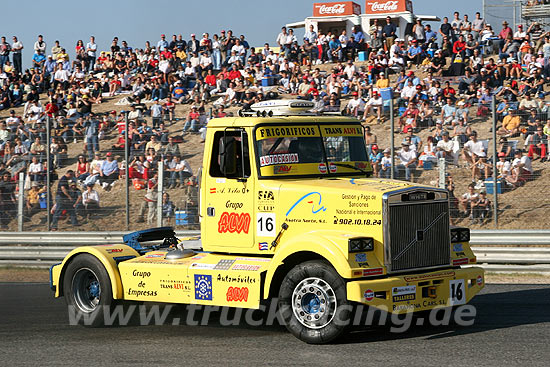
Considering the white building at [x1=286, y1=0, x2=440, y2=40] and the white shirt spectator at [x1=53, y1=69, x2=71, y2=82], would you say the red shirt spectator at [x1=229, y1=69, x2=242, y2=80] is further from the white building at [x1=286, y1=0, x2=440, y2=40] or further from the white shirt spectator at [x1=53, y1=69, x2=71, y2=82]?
the white building at [x1=286, y1=0, x2=440, y2=40]

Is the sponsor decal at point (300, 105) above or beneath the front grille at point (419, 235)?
above

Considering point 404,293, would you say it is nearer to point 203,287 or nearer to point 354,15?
point 203,287

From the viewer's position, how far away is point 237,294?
28.6 ft

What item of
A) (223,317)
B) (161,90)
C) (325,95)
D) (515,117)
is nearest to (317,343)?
(223,317)

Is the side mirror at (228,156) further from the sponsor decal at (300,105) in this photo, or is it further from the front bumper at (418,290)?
the front bumper at (418,290)

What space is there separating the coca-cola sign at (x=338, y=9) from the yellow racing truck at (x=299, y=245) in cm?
2714

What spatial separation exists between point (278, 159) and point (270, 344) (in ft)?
6.87

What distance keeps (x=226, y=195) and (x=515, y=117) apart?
23.4 ft

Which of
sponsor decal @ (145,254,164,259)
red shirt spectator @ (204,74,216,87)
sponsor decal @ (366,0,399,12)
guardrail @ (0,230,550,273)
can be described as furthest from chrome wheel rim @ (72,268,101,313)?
sponsor decal @ (366,0,399,12)

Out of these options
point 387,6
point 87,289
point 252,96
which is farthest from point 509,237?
point 387,6

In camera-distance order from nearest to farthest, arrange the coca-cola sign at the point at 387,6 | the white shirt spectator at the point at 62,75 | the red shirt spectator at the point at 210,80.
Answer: the red shirt spectator at the point at 210,80
the white shirt spectator at the point at 62,75
the coca-cola sign at the point at 387,6

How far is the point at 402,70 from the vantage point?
917 inches

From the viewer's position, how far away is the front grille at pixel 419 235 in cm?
822

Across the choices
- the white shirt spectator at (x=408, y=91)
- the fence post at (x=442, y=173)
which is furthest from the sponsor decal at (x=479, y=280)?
the white shirt spectator at (x=408, y=91)
